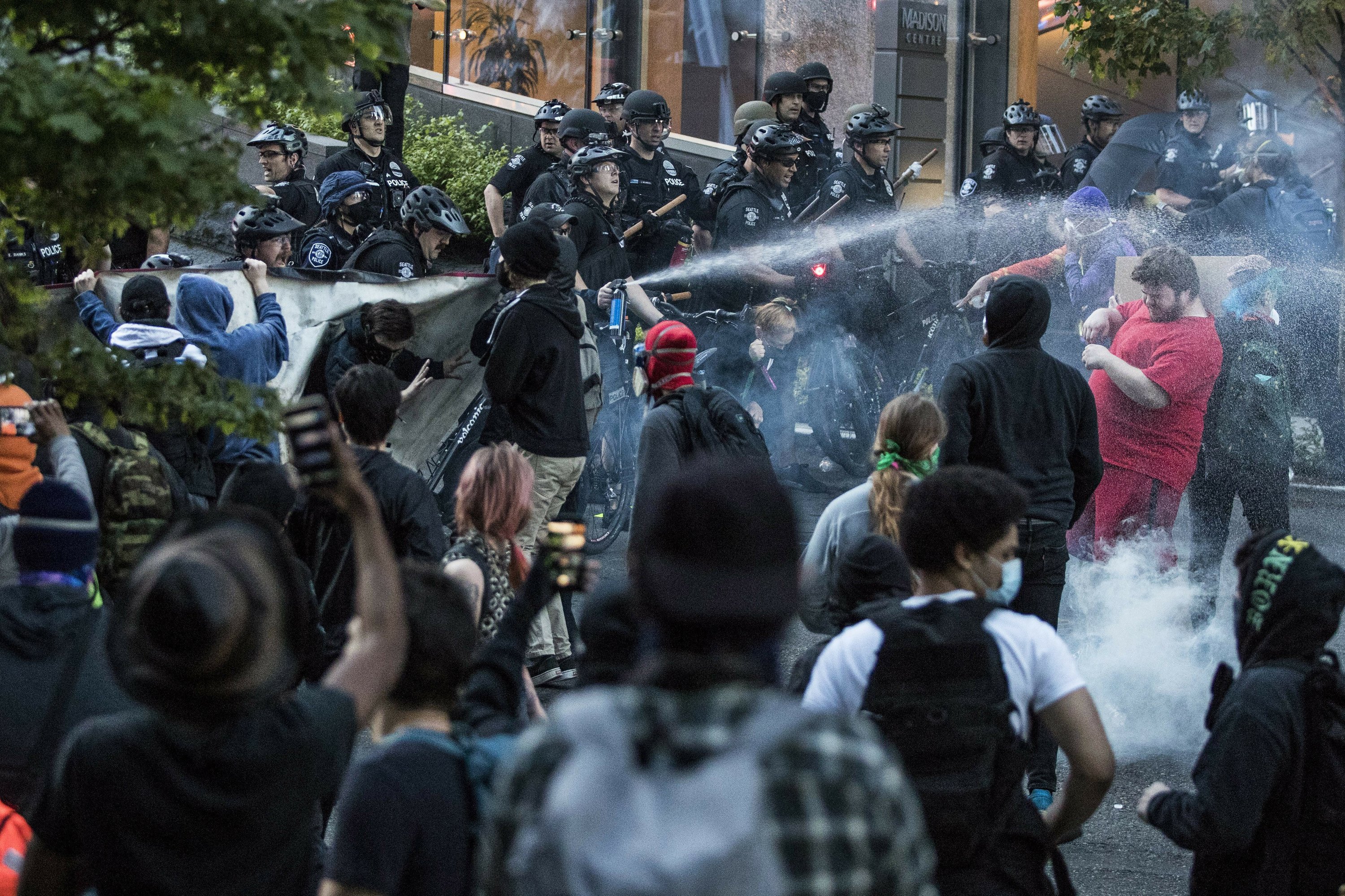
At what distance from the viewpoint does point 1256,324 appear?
762cm

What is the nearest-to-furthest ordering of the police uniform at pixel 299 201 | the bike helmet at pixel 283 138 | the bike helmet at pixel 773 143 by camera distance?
the police uniform at pixel 299 201
the bike helmet at pixel 283 138
the bike helmet at pixel 773 143

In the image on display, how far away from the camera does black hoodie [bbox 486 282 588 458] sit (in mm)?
6633

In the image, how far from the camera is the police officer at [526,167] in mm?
11688

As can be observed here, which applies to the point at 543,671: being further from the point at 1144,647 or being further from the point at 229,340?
the point at 1144,647

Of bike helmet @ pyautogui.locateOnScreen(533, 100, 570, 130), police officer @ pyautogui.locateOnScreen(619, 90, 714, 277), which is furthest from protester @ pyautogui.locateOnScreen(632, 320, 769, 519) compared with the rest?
bike helmet @ pyautogui.locateOnScreen(533, 100, 570, 130)

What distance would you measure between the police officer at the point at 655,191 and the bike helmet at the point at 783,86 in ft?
3.44

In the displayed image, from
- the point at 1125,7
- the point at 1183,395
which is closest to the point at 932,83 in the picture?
the point at 1125,7

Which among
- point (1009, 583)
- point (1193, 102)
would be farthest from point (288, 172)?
point (1193, 102)

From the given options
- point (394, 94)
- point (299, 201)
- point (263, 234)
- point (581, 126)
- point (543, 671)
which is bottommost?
point (543, 671)

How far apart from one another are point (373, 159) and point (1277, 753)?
839cm

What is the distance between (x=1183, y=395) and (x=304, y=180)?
19.6ft

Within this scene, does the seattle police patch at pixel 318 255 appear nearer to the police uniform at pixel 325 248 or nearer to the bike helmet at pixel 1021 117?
the police uniform at pixel 325 248

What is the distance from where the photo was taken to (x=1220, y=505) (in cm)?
769

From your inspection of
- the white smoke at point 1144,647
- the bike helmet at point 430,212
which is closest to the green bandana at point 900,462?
the white smoke at point 1144,647
